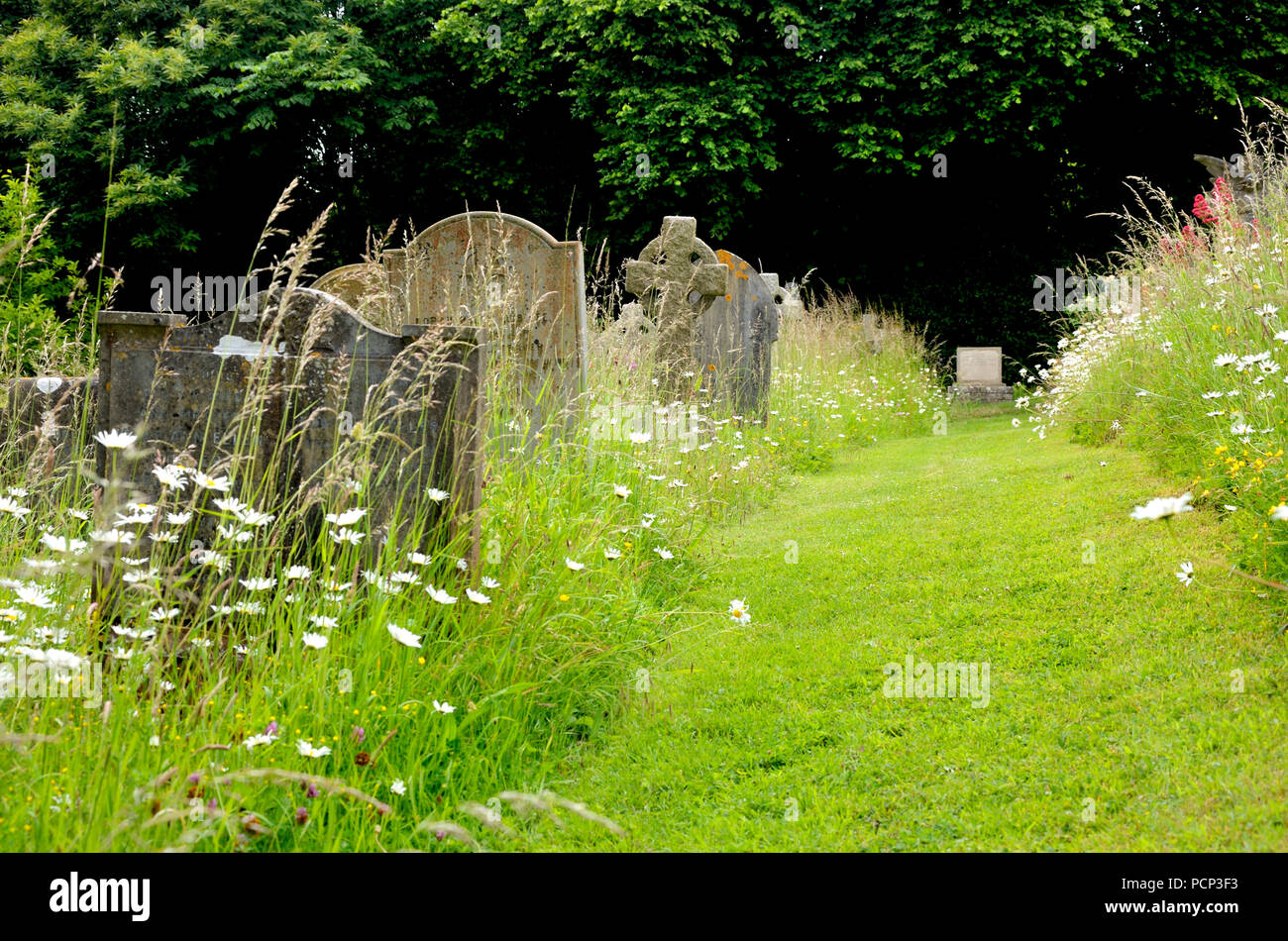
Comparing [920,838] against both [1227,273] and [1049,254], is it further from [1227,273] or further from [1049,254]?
[1049,254]

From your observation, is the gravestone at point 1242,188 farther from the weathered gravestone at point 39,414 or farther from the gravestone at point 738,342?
the weathered gravestone at point 39,414

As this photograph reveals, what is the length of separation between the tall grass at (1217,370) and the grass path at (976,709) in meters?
0.26

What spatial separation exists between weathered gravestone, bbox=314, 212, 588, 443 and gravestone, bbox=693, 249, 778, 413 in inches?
120

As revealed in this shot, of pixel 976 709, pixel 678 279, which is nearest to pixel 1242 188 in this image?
pixel 678 279

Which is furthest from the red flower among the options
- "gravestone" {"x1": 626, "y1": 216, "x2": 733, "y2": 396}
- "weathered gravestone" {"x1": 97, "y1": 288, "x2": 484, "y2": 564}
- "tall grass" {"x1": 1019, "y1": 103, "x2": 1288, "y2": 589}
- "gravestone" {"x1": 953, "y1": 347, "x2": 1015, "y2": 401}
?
"gravestone" {"x1": 953, "y1": 347, "x2": 1015, "y2": 401}

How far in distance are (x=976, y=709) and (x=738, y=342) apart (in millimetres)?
6762

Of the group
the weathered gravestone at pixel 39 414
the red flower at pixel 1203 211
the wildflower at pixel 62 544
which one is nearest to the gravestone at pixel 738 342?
the red flower at pixel 1203 211

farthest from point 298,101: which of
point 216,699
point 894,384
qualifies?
point 216,699

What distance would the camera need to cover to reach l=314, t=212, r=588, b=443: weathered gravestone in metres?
5.19

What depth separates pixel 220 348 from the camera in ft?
10.9

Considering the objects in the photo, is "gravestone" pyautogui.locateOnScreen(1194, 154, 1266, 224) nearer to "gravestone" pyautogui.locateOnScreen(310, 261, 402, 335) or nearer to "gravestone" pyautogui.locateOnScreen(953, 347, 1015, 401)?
"gravestone" pyautogui.locateOnScreen(310, 261, 402, 335)

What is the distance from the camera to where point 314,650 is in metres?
2.60
